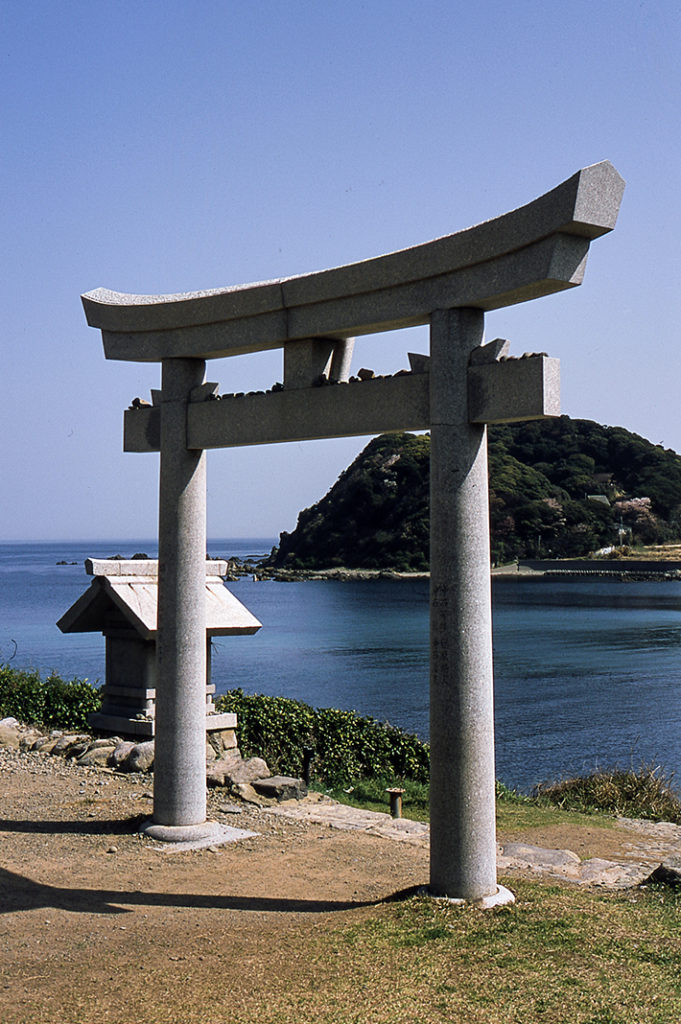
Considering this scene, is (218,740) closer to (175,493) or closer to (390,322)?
(175,493)

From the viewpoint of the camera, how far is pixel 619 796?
12289 millimetres

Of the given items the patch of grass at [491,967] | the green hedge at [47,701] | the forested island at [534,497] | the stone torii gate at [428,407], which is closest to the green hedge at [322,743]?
the green hedge at [47,701]

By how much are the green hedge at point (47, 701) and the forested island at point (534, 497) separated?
210ft

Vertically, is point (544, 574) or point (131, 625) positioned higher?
point (131, 625)

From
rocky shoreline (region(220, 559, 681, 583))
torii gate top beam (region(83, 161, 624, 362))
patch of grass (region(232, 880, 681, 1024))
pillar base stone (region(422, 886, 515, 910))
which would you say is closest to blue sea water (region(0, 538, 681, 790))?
rocky shoreline (region(220, 559, 681, 583))

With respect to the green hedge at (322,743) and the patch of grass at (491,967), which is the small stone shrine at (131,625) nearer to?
the green hedge at (322,743)

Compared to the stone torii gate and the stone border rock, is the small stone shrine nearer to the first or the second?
the stone border rock


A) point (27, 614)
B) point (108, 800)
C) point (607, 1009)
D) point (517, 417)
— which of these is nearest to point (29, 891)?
point (108, 800)

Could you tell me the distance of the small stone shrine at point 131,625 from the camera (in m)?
10.7

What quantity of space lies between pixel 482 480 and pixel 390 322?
53.9 inches

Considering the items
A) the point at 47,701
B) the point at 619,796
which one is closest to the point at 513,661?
the point at 619,796

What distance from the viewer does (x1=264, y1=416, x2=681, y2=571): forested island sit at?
261ft

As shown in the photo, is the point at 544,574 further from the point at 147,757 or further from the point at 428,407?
the point at 428,407

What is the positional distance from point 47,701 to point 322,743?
4.18 m
